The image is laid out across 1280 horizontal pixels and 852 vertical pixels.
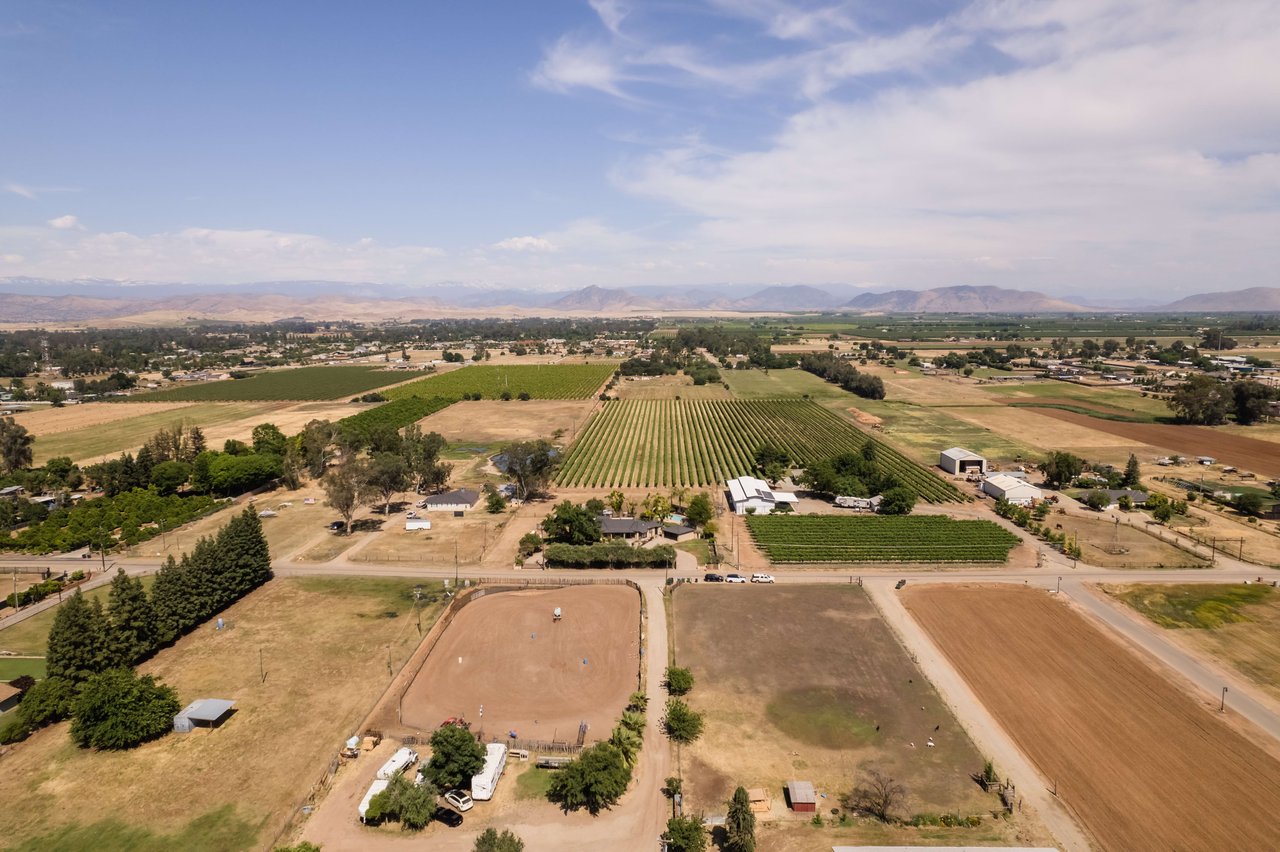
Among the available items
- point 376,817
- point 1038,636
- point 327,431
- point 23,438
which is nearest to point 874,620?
point 1038,636

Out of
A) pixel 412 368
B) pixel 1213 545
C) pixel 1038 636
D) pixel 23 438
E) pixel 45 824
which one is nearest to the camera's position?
pixel 45 824

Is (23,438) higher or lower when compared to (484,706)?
higher

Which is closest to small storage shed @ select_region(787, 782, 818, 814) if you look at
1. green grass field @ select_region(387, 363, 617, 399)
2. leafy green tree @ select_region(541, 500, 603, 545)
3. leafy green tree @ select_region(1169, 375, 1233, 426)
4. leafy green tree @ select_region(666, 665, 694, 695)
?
leafy green tree @ select_region(666, 665, 694, 695)

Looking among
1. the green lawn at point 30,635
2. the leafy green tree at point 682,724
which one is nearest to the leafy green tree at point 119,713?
the green lawn at point 30,635

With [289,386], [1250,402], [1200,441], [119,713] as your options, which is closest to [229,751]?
[119,713]

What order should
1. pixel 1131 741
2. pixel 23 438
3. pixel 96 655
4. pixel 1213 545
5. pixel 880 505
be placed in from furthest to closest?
1. pixel 23 438
2. pixel 880 505
3. pixel 1213 545
4. pixel 96 655
5. pixel 1131 741

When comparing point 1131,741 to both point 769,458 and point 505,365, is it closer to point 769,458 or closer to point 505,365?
point 769,458
